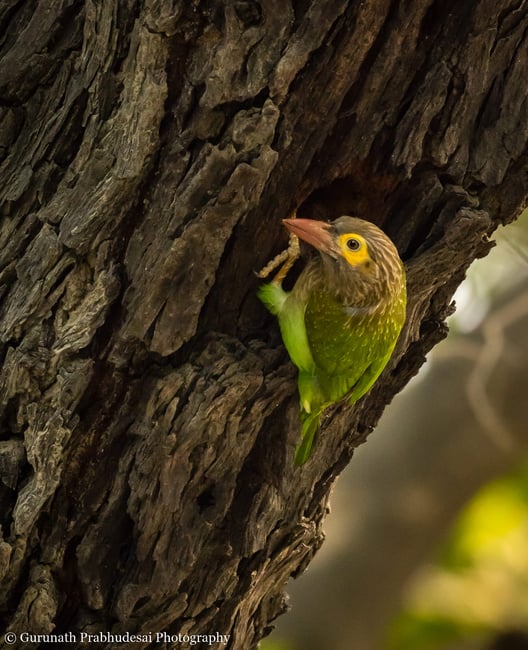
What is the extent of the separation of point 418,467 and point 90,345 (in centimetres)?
290

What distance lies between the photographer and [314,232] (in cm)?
315

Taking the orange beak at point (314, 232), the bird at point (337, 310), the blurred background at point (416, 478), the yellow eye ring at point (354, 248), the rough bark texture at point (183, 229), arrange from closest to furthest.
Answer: the rough bark texture at point (183, 229), the orange beak at point (314, 232), the bird at point (337, 310), the yellow eye ring at point (354, 248), the blurred background at point (416, 478)

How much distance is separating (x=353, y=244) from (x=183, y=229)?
2.49 feet

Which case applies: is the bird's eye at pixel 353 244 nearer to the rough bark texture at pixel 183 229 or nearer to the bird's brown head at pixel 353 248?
the bird's brown head at pixel 353 248

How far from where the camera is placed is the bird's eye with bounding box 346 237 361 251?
10.8 ft

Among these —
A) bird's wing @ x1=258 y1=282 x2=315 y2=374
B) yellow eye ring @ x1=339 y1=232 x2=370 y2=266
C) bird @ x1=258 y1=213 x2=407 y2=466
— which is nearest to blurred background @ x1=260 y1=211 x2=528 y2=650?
bird @ x1=258 y1=213 x2=407 y2=466

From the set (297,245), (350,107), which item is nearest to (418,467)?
(297,245)

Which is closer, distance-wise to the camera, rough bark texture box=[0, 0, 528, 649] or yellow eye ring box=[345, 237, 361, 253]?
rough bark texture box=[0, 0, 528, 649]

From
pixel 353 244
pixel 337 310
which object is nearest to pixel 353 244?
pixel 353 244

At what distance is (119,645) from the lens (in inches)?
116

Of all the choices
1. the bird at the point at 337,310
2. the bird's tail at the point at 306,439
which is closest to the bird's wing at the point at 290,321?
the bird at the point at 337,310

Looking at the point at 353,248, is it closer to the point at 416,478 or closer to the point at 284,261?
the point at 284,261

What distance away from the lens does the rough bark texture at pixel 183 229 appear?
279cm

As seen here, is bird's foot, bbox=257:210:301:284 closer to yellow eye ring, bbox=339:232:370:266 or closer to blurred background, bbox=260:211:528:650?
yellow eye ring, bbox=339:232:370:266
